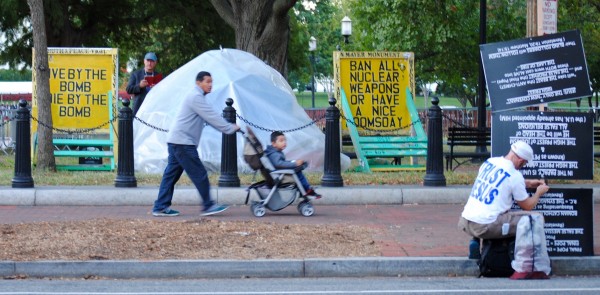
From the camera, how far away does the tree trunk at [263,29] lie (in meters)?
22.0

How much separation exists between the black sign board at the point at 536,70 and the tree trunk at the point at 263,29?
12.1 m

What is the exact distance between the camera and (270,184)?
501 inches

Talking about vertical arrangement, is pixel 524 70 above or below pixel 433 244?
above

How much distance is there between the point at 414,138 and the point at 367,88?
1.31 m

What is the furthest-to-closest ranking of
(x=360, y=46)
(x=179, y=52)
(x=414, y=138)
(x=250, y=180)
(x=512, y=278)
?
1. (x=360, y=46)
2. (x=179, y=52)
3. (x=414, y=138)
4. (x=250, y=180)
5. (x=512, y=278)

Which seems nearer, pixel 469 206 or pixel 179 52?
pixel 469 206

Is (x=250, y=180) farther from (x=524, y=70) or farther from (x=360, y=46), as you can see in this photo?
(x=360, y=46)

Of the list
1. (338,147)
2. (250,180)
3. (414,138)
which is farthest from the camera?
(414,138)

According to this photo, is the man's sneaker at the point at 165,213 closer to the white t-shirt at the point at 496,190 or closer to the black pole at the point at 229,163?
the black pole at the point at 229,163

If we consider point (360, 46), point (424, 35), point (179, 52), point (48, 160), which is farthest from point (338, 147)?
point (360, 46)

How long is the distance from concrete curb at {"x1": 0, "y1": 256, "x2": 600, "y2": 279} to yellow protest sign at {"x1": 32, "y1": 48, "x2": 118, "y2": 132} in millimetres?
8322

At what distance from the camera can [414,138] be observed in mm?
17969

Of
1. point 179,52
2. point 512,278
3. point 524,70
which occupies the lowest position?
point 512,278

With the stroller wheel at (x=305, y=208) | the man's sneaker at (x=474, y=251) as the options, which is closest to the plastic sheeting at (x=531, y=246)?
the man's sneaker at (x=474, y=251)
